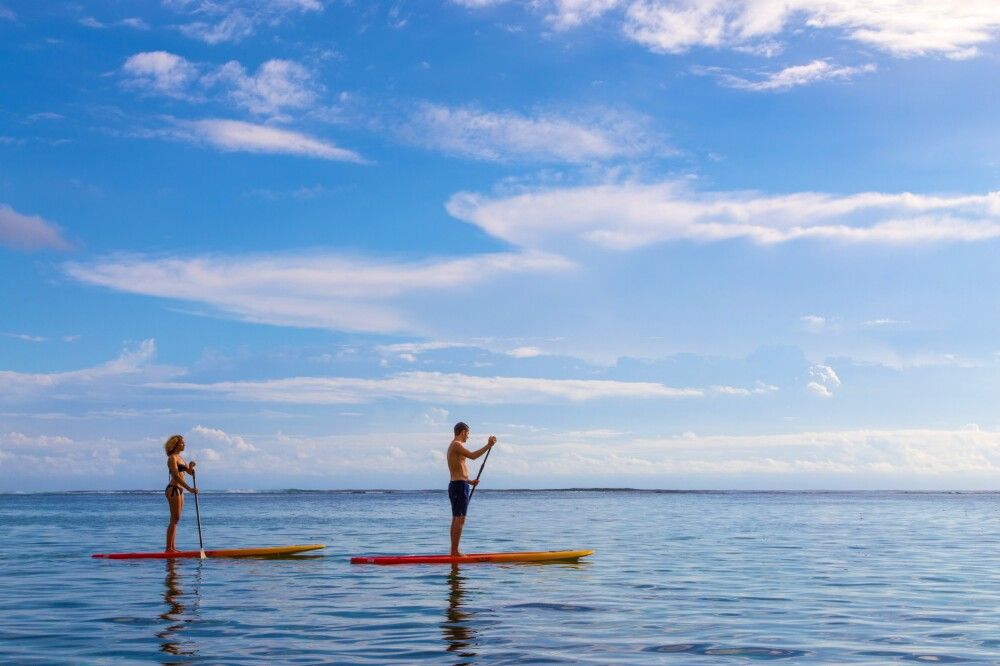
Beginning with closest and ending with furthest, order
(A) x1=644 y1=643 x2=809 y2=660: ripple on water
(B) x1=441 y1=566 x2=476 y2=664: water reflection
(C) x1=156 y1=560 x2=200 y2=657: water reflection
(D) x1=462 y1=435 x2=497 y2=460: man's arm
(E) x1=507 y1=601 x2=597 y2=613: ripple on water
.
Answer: (A) x1=644 y1=643 x2=809 y2=660: ripple on water
(B) x1=441 y1=566 x2=476 y2=664: water reflection
(C) x1=156 y1=560 x2=200 y2=657: water reflection
(E) x1=507 y1=601 x2=597 y2=613: ripple on water
(D) x1=462 y1=435 x2=497 y2=460: man's arm

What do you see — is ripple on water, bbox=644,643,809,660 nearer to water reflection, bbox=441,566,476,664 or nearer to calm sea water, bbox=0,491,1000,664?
calm sea water, bbox=0,491,1000,664

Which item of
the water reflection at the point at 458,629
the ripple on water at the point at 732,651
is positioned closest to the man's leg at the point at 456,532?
the water reflection at the point at 458,629

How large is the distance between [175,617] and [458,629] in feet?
12.4

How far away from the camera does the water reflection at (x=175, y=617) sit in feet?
34.0

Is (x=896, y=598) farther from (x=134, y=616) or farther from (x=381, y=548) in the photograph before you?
(x=381, y=548)

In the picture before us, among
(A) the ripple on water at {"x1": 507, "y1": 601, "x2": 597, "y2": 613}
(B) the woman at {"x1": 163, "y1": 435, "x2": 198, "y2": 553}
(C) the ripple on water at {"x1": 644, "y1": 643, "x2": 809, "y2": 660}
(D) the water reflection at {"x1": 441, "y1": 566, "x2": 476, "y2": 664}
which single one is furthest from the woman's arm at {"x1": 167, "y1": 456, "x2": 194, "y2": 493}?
(C) the ripple on water at {"x1": 644, "y1": 643, "x2": 809, "y2": 660}

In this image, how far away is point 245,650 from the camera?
10.3 metres

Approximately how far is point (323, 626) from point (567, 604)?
358 centimetres

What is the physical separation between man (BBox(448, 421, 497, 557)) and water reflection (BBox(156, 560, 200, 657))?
528 centimetres

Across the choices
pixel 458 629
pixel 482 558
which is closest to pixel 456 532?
pixel 482 558

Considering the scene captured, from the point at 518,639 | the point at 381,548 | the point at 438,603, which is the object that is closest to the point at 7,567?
the point at 381,548

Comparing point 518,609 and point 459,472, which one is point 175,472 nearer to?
point 459,472

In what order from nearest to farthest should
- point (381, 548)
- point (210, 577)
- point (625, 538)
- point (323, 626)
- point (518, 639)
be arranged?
point (518, 639), point (323, 626), point (210, 577), point (381, 548), point (625, 538)

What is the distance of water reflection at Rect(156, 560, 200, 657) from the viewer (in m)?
10.4
